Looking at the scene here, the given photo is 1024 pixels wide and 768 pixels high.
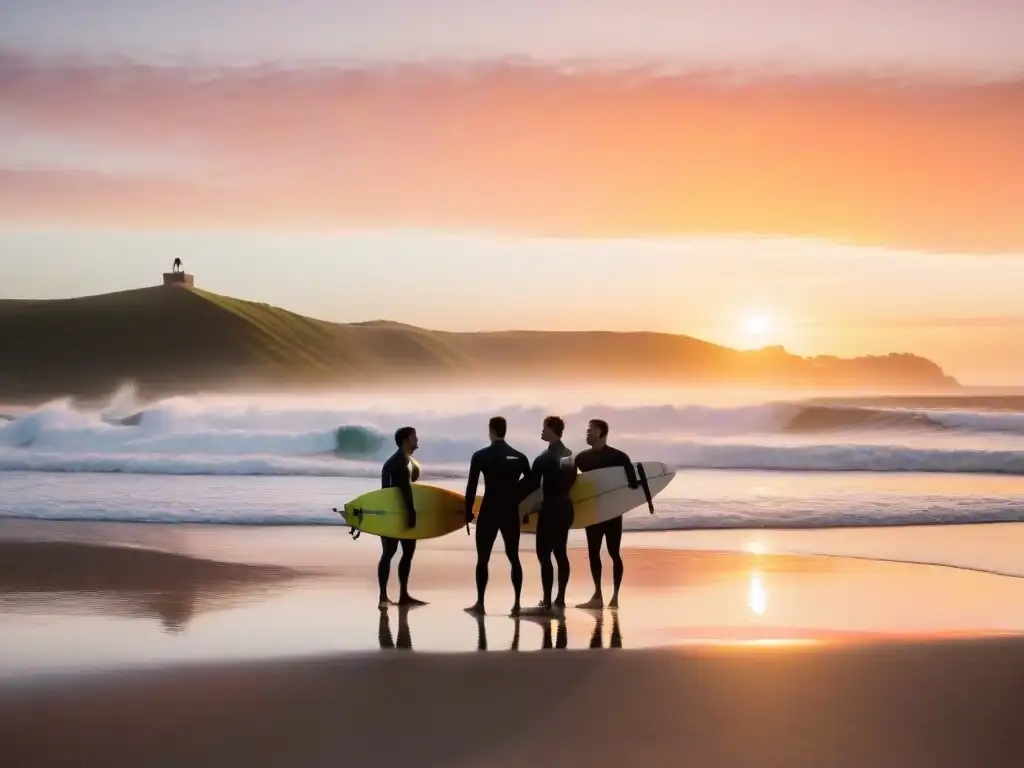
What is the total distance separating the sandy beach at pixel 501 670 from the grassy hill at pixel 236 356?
362 feet

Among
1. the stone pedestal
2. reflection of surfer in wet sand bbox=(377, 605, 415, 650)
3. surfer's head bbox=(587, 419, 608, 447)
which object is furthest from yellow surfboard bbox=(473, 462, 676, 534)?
the stone pedestal

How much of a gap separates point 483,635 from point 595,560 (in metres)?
1.94

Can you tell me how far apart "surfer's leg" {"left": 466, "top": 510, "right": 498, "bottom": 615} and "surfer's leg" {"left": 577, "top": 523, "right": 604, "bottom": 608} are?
91cm

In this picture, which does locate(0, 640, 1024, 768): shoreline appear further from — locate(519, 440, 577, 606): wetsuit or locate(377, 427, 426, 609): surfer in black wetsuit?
locate(377, 427, 426, 609): surfer in black wetsuit

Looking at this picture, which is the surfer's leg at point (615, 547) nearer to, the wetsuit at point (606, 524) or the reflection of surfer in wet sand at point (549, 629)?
the wetsuit at point (606, 524)

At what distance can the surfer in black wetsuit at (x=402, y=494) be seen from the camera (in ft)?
34.7

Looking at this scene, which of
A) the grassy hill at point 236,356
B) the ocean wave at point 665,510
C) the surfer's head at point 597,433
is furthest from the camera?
the grassy hill at point 236,356

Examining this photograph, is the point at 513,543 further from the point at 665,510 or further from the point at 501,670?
the point at 665,510

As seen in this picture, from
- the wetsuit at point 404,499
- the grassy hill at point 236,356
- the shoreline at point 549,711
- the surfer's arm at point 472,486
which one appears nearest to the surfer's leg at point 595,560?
the surfer's arm at point 472,486

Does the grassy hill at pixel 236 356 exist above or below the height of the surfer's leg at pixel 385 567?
above

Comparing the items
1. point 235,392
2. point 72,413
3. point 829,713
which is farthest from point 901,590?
point 235,392

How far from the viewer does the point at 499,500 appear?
10.4 m

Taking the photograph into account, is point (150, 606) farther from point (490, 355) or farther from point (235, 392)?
point (490, 355)

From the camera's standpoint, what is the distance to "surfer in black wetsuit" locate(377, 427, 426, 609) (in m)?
10.6
